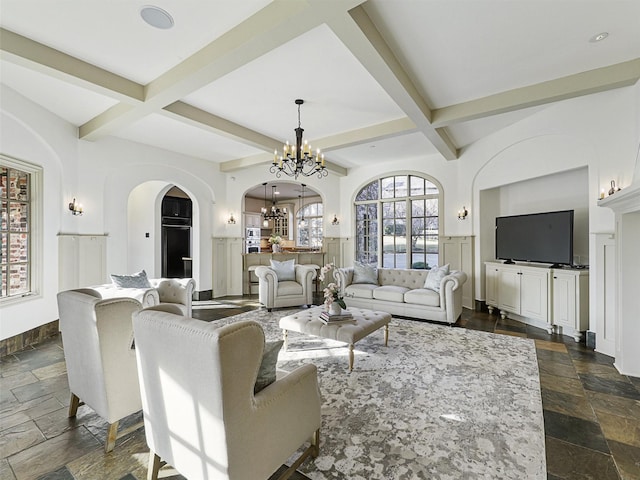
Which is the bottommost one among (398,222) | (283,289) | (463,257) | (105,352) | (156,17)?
(283,289)

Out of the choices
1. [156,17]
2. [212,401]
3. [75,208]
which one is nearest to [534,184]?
[156,17]

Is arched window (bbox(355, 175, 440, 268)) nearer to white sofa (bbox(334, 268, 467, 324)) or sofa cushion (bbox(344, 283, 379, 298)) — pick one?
white sofa (bbox(334, 268, 467, 324))

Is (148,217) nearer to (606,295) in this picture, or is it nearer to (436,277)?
(436,277)

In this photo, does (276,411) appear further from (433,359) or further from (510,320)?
(510,320)

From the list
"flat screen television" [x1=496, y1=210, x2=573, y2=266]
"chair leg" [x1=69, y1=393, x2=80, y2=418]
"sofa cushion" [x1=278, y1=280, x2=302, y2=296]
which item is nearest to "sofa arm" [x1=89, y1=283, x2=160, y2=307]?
"chair leg" [x1=69, y1=393, x2=80, y2=418]

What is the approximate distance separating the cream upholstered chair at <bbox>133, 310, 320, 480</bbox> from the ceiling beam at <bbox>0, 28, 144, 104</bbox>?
2750mm

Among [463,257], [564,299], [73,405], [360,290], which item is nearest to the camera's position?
[73,405]

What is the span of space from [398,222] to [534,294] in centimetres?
321

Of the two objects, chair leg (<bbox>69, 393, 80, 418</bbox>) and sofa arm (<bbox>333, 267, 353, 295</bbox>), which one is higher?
sofa arm (<bbox>333, 267, 353, 295</bbox>)

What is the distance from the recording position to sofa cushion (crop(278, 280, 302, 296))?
5568 mm

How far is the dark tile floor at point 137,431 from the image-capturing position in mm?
1765

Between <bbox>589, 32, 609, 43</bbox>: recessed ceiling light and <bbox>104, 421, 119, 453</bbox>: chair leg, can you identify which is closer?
<bbox>104, 421, 119, 453</bbox>: chair leg

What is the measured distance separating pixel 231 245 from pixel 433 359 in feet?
16.9

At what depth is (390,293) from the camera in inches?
200
